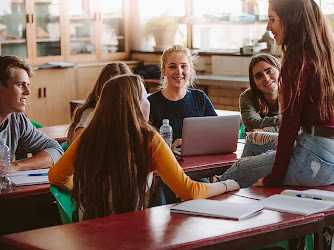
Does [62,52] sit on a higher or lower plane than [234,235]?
higher

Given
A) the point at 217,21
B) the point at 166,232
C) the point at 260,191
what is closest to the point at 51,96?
the point at 217,21

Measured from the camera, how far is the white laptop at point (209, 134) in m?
3.43

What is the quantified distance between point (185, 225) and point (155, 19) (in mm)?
6329

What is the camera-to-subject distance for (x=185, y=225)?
7.14 feet

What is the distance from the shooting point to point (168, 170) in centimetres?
250

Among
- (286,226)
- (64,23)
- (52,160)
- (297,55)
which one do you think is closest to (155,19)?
(64,23)

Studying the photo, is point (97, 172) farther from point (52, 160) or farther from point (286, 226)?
point (52, 160)

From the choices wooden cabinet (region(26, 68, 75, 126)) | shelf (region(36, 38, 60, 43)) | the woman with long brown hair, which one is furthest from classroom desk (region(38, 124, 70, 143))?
shelf (region(36, 38, 60, 43))

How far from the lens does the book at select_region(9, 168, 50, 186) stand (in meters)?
2.92

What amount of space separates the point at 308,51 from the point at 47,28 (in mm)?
5592

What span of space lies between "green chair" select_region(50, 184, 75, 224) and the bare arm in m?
0.58

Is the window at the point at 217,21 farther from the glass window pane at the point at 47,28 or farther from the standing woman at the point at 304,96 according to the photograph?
the standing woman at the point at 304,96

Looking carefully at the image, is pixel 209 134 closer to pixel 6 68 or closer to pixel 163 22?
pixel 6 68

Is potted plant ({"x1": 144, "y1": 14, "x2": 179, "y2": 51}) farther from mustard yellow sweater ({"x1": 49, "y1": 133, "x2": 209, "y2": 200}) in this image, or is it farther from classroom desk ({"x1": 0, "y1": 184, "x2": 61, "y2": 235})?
mustard yellow sweater ({"x1": 49, "y1": 133, "x2": 209, "y2": 200})
